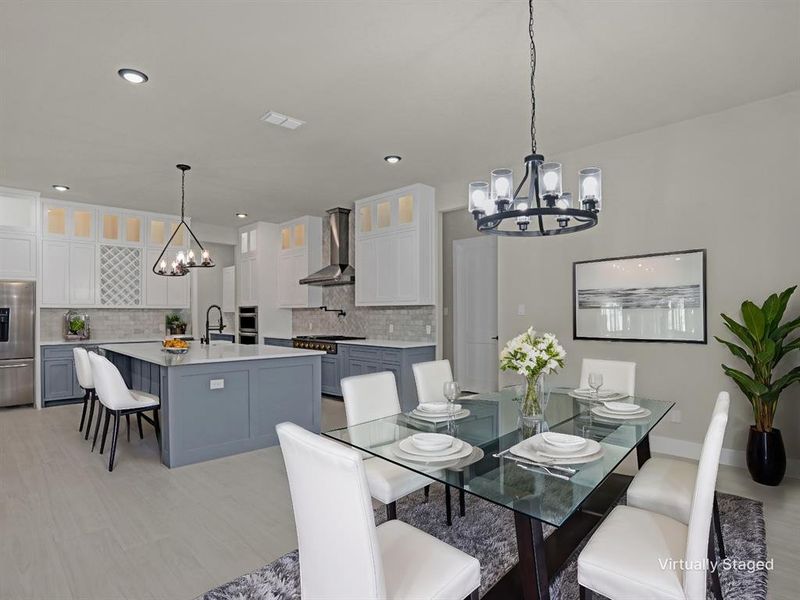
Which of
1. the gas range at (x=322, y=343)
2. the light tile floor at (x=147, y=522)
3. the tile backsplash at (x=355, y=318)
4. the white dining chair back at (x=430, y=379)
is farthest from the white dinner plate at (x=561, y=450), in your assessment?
the gas range at (x=322, y=343)

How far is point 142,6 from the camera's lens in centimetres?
230

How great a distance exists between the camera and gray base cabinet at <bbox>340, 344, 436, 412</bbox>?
5.46 meters

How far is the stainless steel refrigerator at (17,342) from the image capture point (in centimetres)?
563

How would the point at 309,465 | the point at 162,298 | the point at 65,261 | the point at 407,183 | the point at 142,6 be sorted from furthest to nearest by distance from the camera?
the point at 162,298, the point at 65,261, the point at 407,183, the point at 142,6, the point at 309,465

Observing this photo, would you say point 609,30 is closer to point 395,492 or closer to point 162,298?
point 395,492

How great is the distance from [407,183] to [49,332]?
18.1 feet

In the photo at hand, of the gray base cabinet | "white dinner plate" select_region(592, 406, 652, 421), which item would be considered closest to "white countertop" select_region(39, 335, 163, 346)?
the gray base cabinet

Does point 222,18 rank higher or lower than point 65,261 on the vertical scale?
higher

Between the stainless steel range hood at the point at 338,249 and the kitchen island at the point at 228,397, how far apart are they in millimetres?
2324

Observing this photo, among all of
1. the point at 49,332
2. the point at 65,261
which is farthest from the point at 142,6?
the point at 49,332

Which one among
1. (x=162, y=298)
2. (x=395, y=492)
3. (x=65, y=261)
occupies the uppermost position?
(x=65, y=261)

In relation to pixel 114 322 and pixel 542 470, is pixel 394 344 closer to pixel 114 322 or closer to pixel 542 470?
pixel 542 470

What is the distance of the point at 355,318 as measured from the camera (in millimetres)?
7059

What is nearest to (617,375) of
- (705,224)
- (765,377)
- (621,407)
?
(621,407)
